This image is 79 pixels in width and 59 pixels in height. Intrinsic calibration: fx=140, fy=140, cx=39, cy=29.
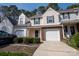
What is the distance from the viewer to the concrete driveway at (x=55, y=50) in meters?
7.56

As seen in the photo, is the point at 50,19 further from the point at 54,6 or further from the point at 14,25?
the point at 14,25

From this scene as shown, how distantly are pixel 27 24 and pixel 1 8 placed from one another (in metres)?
1.90

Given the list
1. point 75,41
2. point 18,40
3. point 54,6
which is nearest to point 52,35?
point 75,41

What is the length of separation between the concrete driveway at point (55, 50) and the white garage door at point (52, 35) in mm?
378

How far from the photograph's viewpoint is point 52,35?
30.1 ft

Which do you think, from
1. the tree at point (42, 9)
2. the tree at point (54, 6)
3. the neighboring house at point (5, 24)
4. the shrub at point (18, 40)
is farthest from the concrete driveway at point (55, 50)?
the tree at point (54, 6)

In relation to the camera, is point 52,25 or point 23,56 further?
point 52,25

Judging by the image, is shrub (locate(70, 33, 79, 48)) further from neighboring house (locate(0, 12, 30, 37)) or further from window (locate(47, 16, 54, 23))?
neighboring house (locate(0, 12, 30, 37))

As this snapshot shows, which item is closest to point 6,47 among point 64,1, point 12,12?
point 12,12

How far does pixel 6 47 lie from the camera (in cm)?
813

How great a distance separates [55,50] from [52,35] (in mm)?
1377

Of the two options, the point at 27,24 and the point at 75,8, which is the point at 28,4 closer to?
the point at 27,24

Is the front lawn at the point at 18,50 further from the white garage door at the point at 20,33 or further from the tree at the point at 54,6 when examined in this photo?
the tree at the point at 54,6

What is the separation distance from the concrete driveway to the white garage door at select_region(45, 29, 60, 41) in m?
0.38
